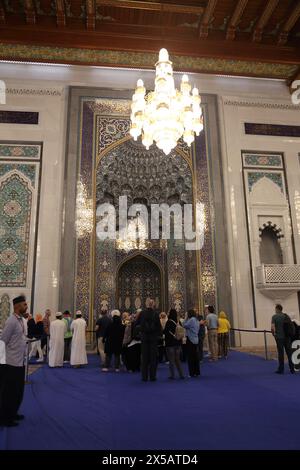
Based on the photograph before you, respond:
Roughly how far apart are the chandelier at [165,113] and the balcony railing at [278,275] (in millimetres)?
3374

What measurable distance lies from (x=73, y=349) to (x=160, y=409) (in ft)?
8.51

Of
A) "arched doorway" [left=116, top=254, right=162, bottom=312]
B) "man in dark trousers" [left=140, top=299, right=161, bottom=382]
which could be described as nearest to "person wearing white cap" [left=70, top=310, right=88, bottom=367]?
"man in dark trousers" [left=140, top=299, right=161, bottom=382]

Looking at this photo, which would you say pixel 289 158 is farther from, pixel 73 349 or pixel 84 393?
pixel 84 393

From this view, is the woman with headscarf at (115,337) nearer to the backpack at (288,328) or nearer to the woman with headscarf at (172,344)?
the woman with headscarf at (172,344)

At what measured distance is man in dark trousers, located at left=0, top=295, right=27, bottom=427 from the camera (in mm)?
2393

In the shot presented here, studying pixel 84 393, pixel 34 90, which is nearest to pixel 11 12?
pixel 34 90

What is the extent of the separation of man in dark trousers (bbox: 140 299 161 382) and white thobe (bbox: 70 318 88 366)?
1.42m

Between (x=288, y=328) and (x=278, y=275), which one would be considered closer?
(x=288, y=328)

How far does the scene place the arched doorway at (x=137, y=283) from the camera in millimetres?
8531

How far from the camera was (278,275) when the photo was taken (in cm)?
741

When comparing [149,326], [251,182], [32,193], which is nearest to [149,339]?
[149,326]

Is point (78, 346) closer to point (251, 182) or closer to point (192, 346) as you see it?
point (192, 346)

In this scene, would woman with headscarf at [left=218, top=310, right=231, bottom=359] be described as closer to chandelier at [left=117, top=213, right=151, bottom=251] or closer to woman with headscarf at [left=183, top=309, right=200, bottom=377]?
woman with headscarf at [left=183, top=309, right=200, bottom=377]

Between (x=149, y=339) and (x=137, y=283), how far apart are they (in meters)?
4.75
